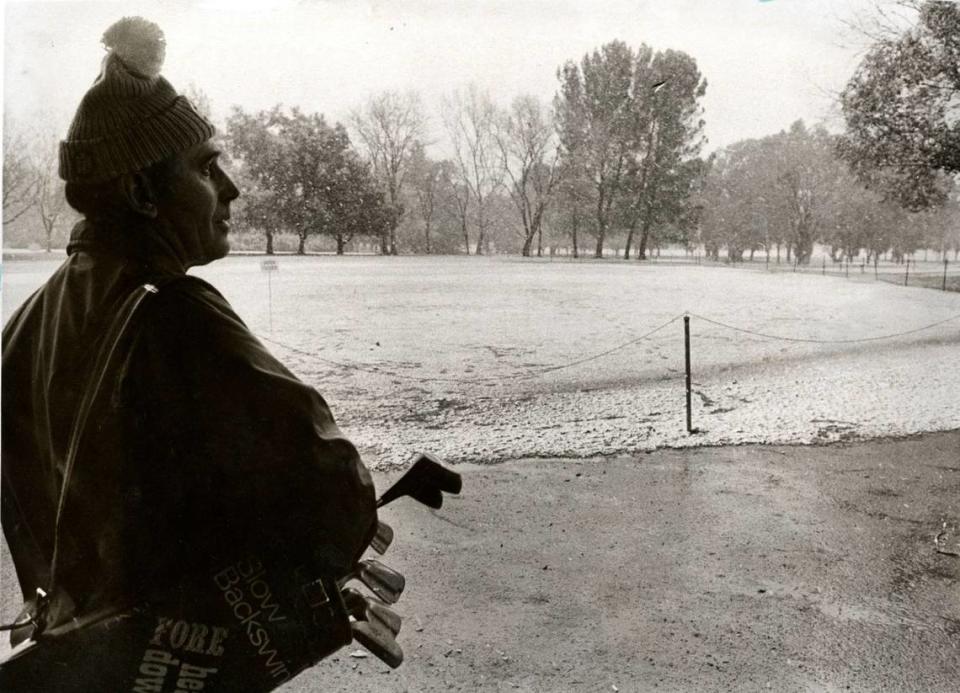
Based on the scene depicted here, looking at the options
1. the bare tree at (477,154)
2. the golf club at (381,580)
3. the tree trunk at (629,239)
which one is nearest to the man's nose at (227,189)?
the golf club at (381,580)

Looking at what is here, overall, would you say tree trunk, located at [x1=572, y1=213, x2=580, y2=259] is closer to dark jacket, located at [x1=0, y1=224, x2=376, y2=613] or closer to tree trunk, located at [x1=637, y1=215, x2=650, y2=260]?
tree trunk, located at [x1=637, y1=215, x2=650, y2=260]

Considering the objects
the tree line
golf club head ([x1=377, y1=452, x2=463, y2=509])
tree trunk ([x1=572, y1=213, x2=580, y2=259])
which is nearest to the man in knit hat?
golf club head ([x1=377, y1=452, x2=463, y2=509])

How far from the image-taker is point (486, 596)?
2654mm

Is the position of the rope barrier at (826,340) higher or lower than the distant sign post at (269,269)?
lower

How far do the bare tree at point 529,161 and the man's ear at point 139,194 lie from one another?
224 cm

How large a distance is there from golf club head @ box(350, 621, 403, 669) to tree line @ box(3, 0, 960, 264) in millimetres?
1966

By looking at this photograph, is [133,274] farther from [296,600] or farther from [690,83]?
[690,83]

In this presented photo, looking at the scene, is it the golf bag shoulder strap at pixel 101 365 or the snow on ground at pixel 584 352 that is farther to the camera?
the snow on ground at pixel 584 352

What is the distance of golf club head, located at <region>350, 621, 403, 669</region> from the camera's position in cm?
125

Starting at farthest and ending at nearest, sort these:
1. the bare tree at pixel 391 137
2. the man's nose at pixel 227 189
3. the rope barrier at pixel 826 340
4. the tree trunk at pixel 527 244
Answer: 1. the rope barrier at pixel 826 340
2. the tree trunk at pixel 527 244
3. the bare tree at pixel 391 137
4. the man's nose at pixel 227 189

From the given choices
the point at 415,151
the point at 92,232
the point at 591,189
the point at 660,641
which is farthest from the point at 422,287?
the point at 92,232

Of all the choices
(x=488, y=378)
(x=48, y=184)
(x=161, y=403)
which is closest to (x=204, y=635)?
(x=161, y=403)

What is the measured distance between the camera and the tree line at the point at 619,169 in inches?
117

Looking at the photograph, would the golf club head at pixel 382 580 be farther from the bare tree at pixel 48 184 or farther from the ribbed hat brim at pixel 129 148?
the bare tree at pixel 48 184
